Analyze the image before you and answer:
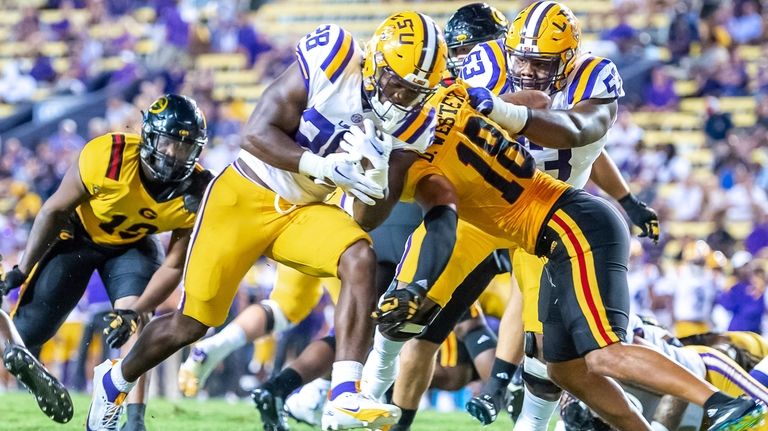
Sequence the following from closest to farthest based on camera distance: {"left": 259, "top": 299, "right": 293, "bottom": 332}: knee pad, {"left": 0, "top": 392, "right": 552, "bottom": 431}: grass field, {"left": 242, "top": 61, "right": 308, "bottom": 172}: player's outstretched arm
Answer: {"left": 242, "top": 61, "right": 308, "bottom": 172}: player's outstretched arm, {"left": 0, "top": 392, "right": 552, "bottom": 431}: grass field, {"left": 259, "top": 299, "right": 293, "bottom": 332}: knee pad

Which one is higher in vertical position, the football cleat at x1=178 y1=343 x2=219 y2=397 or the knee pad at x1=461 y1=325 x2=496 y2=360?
the football cleat at x1=178 y1=343 x2=219 y2=397

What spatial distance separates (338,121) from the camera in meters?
5.25

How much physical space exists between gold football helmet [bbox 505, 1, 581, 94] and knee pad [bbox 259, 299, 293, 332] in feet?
7.93

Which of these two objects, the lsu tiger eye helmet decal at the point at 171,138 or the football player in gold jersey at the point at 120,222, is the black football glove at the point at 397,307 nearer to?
the football player in gold jersey at the point at 120,222

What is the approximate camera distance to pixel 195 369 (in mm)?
6781

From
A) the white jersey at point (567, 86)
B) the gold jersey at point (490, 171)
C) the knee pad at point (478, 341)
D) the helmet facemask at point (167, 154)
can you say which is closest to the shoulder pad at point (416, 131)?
the gold jersey at point (490, 171)

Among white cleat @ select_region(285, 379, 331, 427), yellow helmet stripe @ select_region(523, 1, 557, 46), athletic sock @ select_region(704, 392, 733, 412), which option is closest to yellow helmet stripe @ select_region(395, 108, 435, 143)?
yellow helmet stripe @ select_region(523, 1, 557, 46)

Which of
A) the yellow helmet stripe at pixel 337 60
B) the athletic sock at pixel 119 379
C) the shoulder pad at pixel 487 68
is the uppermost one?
the yellow helmet stripe at pixel 337 60

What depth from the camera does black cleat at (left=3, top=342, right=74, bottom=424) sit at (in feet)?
19.3

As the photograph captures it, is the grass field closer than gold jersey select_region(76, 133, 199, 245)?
No

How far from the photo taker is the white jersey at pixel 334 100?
5.17m

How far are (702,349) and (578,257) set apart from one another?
54.5 inches

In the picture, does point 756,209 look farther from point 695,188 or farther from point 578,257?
point 578,257

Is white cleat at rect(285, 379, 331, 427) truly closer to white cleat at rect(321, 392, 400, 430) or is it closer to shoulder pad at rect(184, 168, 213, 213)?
shoulder pad at rect(184, 168, 213, 213)
